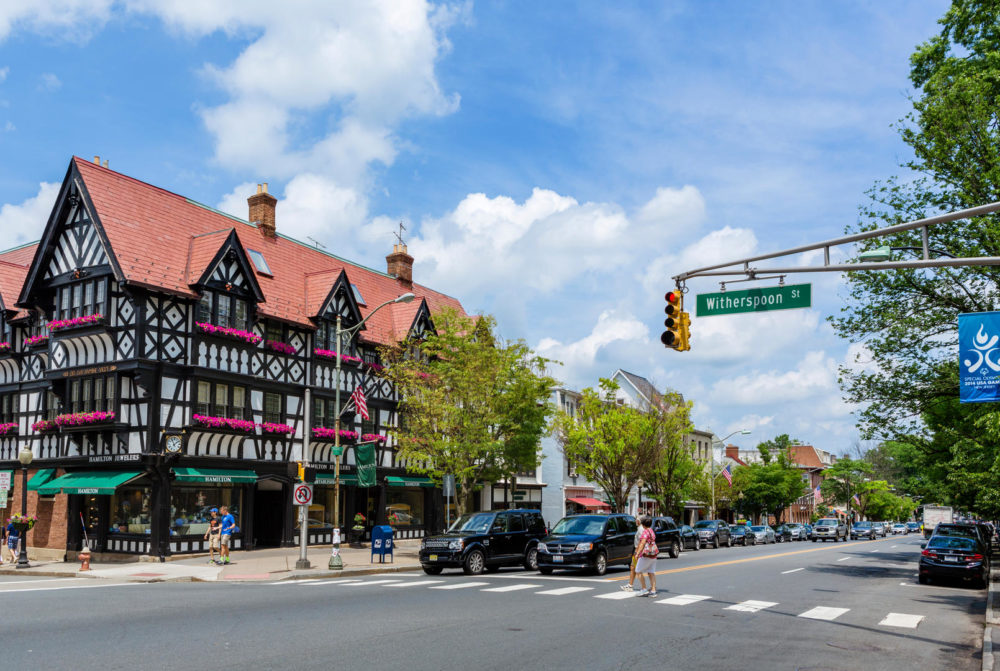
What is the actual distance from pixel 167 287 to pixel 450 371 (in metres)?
11.1

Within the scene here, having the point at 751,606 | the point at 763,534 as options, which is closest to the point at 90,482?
the point at 751,606

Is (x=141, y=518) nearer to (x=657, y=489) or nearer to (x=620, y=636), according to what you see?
(x=620, y=636)

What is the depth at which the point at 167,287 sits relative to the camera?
1155 inches

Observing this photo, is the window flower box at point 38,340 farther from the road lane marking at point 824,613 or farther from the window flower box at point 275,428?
the road lane marking at point 824,613

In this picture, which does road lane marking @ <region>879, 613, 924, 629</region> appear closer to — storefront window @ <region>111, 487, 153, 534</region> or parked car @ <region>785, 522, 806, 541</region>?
storefront window @ <region>111, 487, 153, 534</region>

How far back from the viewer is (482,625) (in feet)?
42.2

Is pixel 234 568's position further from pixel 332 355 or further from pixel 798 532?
pixel 798 532

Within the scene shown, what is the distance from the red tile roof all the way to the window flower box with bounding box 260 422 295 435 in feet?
14.5

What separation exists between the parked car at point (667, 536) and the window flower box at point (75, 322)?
22.5 meters

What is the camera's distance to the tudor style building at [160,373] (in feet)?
95.2

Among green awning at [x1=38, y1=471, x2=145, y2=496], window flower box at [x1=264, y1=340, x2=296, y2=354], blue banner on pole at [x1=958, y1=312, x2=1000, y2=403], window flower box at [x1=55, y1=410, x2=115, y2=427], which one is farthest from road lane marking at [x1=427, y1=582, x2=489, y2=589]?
window flower box at [x1=264, y1=340, x2=296, y2=354]

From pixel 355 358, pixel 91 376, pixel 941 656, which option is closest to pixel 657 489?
pixel 355 358

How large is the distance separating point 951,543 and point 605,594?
40.1 feet

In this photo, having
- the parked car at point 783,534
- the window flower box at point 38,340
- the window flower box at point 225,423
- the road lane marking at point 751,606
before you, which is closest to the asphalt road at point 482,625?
the road lane marking at point 751,606
